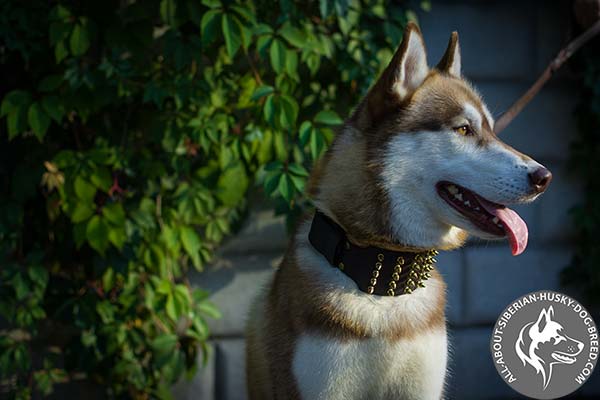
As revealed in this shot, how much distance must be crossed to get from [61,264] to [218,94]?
3.00 feet

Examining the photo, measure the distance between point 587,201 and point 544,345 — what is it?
1925 mm

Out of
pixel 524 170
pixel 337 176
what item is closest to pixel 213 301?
pixel 337 176

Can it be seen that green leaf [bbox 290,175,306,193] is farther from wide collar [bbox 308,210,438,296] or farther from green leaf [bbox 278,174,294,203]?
wide collar [bbox 308,210,438,296]

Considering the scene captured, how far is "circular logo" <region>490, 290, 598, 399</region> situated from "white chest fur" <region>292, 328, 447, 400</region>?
0.34 meters

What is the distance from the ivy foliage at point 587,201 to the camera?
3.78m

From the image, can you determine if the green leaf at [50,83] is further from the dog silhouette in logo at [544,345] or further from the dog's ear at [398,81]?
the dog silhouette in logo at [544,345]

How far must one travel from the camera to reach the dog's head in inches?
70.5

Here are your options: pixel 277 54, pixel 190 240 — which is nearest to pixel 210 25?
pixel 277 54

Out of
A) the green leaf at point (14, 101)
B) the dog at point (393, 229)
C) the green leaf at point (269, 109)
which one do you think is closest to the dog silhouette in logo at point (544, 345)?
the dog at point (393, 229)

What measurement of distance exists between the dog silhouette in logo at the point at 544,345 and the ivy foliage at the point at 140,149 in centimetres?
89

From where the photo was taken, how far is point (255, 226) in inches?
135

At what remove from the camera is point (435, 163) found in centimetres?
185

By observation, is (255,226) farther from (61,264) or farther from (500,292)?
(500,292)

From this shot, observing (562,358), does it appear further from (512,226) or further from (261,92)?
(261,92)
